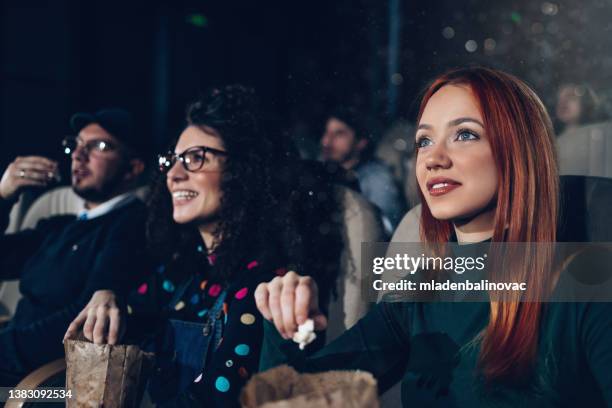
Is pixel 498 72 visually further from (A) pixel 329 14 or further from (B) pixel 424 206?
(A) pixel 329 14

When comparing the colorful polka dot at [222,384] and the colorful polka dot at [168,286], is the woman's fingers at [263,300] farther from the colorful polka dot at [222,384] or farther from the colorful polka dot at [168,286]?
the colorful polka dot at [168,286]

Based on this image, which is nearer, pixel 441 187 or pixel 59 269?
pixel 441 187

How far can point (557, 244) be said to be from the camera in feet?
4.55

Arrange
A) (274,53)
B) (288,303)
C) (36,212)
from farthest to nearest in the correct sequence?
(274,53)
(36,212)
(288,303)

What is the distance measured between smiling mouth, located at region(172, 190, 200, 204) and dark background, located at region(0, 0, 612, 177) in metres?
0.43

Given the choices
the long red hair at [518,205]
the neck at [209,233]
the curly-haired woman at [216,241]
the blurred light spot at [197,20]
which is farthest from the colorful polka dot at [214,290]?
the blurred light spot at [197,20]

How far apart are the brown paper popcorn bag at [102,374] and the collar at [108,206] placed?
1397mm

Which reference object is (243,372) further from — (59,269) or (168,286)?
(59,269)

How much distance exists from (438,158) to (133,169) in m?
1.83

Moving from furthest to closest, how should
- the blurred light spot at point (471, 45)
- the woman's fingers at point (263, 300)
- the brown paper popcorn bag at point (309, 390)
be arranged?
1. the blurred light spot at point (471, 45)
2. the woman's fingers at point (263, 300)
3. the brown paper popcorn bag at point (309, 390)

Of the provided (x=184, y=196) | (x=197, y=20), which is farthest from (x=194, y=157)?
(x=197, y=20)

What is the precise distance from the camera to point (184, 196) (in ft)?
7.03

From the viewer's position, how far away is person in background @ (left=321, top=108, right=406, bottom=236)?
271 cm

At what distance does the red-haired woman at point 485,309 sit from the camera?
1281 mm
